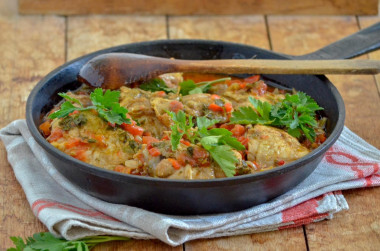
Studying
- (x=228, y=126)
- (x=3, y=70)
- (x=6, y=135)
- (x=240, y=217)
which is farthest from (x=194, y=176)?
(x=3, y=70)

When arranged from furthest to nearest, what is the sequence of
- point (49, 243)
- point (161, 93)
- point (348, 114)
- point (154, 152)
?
point (348, 114)
point (161, 93)
point (154, 152)
point (49, 243)

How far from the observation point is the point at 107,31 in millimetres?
6000

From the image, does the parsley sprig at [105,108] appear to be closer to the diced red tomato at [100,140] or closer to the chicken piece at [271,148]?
the diced red tomato at [100,140]

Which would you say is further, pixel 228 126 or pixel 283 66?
pixel 283 66

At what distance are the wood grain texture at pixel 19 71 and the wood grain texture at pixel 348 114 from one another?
1593 mm

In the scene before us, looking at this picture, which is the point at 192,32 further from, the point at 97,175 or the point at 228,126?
the point at 97,175

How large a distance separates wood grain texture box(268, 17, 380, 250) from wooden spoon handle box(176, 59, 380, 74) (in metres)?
0.55

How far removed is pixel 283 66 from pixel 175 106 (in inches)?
29.2

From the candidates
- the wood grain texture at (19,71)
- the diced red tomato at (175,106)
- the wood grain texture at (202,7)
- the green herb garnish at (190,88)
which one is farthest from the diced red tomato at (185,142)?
the wood grain texture at (202,7)

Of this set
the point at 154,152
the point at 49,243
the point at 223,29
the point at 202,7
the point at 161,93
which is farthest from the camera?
the point at 202,7

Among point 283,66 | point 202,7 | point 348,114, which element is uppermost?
point 283,66

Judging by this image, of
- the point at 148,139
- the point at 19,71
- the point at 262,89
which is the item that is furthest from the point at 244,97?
the point at 19,71

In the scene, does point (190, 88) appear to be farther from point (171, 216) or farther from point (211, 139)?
point (171, 216)

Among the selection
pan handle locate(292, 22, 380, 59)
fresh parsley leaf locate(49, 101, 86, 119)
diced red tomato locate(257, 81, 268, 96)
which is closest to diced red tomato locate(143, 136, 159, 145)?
fresh parsley leaf locate(49, 101, 86, 119)
